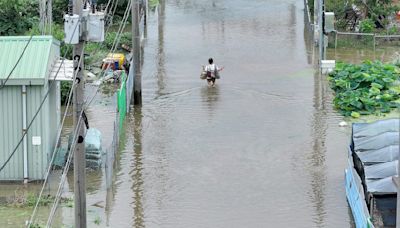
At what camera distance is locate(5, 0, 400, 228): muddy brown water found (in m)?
19.7

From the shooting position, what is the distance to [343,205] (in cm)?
2014

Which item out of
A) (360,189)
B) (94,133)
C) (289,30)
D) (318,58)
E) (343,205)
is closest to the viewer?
(360,189)

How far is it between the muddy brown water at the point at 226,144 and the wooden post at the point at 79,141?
3467 mm

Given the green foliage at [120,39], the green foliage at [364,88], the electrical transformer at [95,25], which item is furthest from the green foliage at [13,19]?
the electrical transformer at [95,25]

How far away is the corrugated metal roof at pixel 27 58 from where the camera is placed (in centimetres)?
2080

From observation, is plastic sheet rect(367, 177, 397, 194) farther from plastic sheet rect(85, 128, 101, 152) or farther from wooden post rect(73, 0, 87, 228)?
plastic sheet rect(85, 128, 101, 152)

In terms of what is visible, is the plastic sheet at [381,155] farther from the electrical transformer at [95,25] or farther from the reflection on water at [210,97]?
the reflection on water at [210,97]

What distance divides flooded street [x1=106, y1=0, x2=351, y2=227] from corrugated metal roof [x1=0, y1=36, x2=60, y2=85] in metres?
3.24

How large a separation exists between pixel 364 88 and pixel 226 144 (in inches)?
282

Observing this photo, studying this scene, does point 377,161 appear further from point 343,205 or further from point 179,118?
point 179,118

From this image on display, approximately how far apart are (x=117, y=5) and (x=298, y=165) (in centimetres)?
2379

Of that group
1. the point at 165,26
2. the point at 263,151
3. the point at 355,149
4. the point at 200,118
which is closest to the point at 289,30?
the point at 165,26


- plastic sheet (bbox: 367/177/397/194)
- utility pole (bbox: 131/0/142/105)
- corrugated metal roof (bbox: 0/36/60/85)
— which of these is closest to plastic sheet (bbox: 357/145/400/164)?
plastic sheet (bbox: 367/177/397/194)

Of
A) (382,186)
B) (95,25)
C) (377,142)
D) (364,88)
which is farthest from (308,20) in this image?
(95,25)
